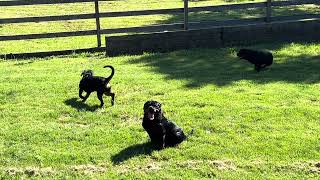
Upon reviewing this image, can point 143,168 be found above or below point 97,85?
below

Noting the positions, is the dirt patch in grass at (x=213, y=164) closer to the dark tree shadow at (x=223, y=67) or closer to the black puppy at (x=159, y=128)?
the black puppy at (x=159, y=128)

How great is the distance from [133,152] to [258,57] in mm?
4370

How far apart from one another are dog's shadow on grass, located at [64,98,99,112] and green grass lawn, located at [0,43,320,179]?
0.05 ft

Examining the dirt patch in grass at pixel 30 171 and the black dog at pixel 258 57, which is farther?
the black dog at pixel 258 57

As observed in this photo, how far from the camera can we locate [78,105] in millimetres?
7953

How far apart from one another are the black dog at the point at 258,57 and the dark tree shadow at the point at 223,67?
0.49 feet

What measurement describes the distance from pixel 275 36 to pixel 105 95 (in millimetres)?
6686

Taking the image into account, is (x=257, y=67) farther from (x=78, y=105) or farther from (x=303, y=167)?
(x=303, y=167)

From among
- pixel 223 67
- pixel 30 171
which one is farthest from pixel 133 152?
Answer: pixel 223 67

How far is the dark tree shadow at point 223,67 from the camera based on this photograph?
9477mm

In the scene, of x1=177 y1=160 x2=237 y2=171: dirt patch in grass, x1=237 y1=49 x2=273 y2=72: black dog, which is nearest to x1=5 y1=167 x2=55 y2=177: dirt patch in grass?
x1=177 y1=160 x2=237 y2=171: dirt patch in grass

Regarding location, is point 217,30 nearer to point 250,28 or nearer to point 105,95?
point 250,28

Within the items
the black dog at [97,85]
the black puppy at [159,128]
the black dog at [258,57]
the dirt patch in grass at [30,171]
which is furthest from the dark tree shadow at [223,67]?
the dirt patch in grass at [30,171]

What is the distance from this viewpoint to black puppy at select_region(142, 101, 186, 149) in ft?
19.4
